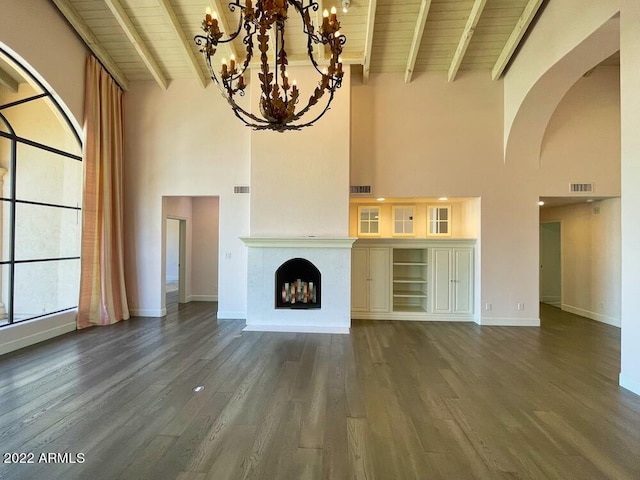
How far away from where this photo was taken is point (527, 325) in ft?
18.4

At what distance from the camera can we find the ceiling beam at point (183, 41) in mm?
4730

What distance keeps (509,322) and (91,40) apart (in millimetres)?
8847

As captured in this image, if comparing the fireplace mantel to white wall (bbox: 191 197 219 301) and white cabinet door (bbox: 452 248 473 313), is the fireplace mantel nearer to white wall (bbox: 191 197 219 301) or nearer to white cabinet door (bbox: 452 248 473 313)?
white cabinet door (bbox: 452 248 473 313)

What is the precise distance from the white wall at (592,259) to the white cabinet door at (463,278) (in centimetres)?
256

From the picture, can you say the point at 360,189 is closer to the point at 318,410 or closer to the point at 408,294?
the point at 408,294

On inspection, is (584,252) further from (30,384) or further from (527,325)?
(30,384)

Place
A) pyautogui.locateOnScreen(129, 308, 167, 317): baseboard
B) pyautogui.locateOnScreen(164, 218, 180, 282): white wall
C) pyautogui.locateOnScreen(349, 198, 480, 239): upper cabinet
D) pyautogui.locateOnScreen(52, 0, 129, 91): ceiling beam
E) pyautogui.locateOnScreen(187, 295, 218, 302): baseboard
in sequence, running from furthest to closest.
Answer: pyautogui.locateOnScreen(164, 218, 180, 282): white wall
pyautogui.locateOnScreen(187, 295, 218, 302): baseboard
pyautogui.locateOnScreen(349, 198, 480, 239): upper cabinet
pyautogui.locateOnScreen(129, 308, 167, 317): baseboard
pyautogui.locateOnScreen(52, 0, 129, 91): ceiling beam

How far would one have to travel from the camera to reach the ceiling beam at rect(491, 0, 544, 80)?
4512 millimetres

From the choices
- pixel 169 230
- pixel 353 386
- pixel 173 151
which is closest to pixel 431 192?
pixel 353 386

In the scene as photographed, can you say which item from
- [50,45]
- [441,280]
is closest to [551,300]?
[441,280]

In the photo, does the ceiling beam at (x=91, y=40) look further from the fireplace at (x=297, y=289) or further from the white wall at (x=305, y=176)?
the fireplace at (x=297, y=289)

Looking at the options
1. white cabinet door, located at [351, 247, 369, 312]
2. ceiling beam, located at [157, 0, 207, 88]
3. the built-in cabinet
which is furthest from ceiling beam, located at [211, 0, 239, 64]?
the built-in cabinet

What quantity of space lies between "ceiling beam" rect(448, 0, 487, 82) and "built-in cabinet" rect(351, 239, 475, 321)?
3.09m

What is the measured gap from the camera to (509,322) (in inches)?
223
